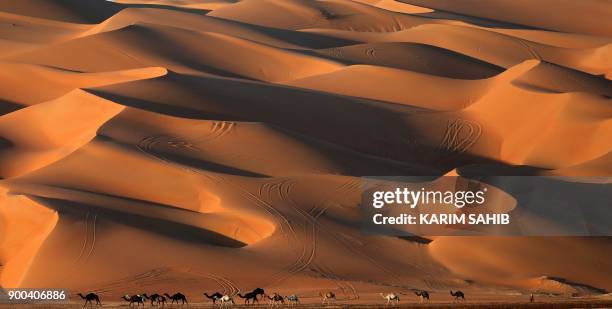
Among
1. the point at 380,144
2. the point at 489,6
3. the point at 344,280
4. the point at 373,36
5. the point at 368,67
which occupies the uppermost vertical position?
the point at 489,6

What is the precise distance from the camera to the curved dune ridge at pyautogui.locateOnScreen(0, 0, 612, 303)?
2967 cm

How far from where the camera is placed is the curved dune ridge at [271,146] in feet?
97.3

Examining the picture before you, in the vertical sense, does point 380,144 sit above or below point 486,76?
below

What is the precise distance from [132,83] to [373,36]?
21452 mm

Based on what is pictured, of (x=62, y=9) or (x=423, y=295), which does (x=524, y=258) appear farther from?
(x=62, y=9)

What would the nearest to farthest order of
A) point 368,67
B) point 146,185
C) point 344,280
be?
1. point 344,280
2. point 146,185
3. point 368,67

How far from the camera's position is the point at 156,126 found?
127 feet

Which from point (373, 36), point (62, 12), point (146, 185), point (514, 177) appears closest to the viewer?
point (146, 185)

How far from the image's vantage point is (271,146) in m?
37.2

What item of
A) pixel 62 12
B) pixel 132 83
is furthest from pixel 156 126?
pixel 62 12

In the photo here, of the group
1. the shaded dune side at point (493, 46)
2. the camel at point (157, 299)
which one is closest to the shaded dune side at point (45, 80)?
the shaded dune side at point (493, 46)

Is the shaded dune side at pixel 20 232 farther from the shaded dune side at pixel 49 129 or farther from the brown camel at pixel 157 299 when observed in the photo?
the shaded dune side at pixel 49 129

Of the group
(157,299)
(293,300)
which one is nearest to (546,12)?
(157,299)

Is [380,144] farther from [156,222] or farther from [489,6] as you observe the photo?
[489,6]
